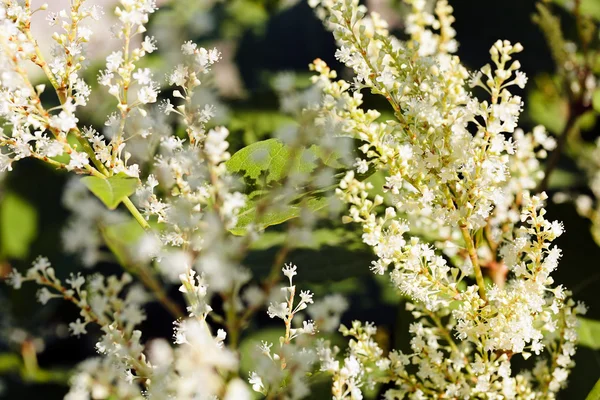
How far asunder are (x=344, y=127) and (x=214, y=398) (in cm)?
17

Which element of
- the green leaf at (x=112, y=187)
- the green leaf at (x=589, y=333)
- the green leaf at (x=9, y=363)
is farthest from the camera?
the green leaf at (x=9, y=363)

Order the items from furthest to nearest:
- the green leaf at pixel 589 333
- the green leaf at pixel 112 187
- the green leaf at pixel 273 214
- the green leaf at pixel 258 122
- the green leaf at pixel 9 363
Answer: the green leaf at pixel 9 363
the green leaf at pixel 258 122
the green leaf at pixel 589 333
the green leaf at pixel 273 214
the green leaf at pixel 112 187

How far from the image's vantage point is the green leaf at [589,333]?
64 centimetres

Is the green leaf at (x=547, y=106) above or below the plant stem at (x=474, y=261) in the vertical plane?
below

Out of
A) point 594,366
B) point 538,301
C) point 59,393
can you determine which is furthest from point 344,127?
point 59,393

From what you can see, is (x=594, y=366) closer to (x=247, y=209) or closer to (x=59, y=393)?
(x=247, y=209)

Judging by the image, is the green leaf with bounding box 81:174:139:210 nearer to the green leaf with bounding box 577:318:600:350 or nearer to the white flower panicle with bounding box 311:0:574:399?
the white flower panicle with bounding box 311:0:574:399

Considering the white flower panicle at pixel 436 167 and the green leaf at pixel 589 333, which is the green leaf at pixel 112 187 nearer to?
the white flower panicle at pixel 436 167

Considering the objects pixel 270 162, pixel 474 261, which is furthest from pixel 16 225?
pixel 474 261

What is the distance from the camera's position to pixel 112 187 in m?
0.36

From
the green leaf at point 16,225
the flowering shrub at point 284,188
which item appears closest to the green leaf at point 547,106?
the flowering shrub at point 284,188

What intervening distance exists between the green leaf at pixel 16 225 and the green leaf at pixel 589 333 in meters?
0.74

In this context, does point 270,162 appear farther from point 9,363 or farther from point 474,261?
point 9,363

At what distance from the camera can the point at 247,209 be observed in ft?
1.59
